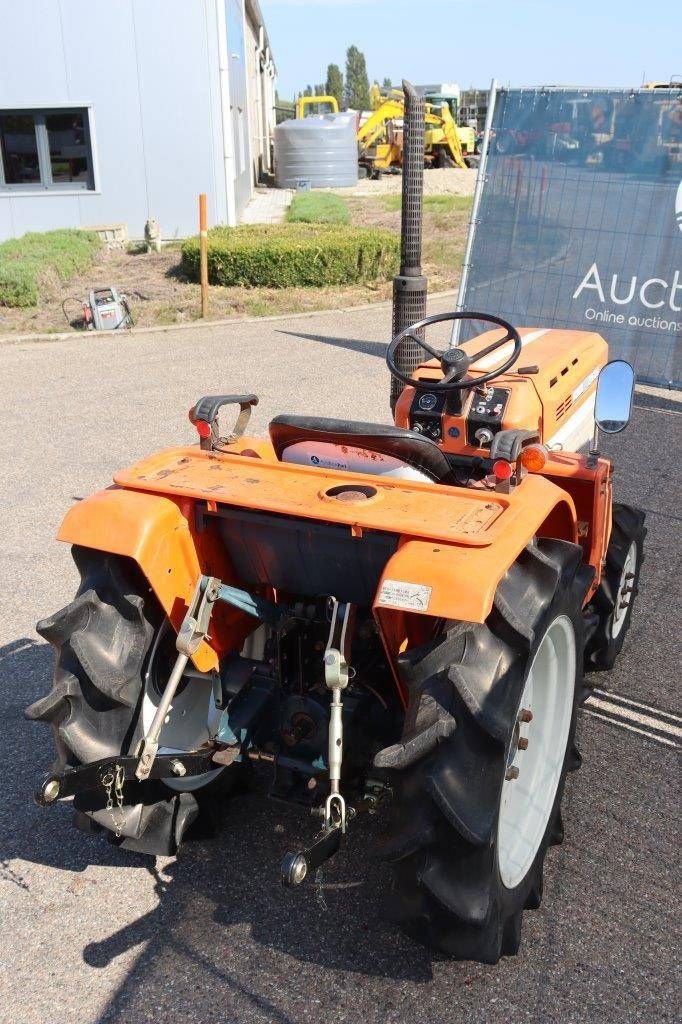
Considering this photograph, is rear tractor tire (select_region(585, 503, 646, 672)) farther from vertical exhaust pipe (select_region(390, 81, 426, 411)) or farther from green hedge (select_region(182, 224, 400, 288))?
green hedge (select_region(182, 224, 400, 288))

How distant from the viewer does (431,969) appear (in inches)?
97.8

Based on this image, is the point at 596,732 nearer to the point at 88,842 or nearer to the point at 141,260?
the point at 88,842

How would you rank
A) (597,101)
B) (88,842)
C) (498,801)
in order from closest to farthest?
(498,801) < (88,842) < (597,101)

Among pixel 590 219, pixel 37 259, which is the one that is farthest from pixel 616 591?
pixel 37 259

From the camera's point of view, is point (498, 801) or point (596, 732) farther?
point (596, 732)

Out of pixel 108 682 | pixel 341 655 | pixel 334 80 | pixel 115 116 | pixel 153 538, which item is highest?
pixel 334 80

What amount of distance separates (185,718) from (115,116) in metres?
15.8

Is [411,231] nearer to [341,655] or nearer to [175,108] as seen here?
[341,655]

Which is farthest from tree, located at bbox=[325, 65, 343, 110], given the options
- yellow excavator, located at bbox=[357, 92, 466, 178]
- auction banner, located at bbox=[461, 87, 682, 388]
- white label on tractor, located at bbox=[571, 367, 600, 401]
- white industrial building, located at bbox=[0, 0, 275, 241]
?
white label on tractor, located at bbox=[571, 367, 600, 401]

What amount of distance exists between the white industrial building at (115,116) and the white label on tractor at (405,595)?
1613cm

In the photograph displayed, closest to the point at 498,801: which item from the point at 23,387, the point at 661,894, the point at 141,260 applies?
the point at 661,894

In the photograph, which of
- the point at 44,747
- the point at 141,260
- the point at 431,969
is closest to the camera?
the point at 431,969

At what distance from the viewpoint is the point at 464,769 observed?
2195 mm

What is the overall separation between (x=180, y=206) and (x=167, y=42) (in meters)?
2.70
